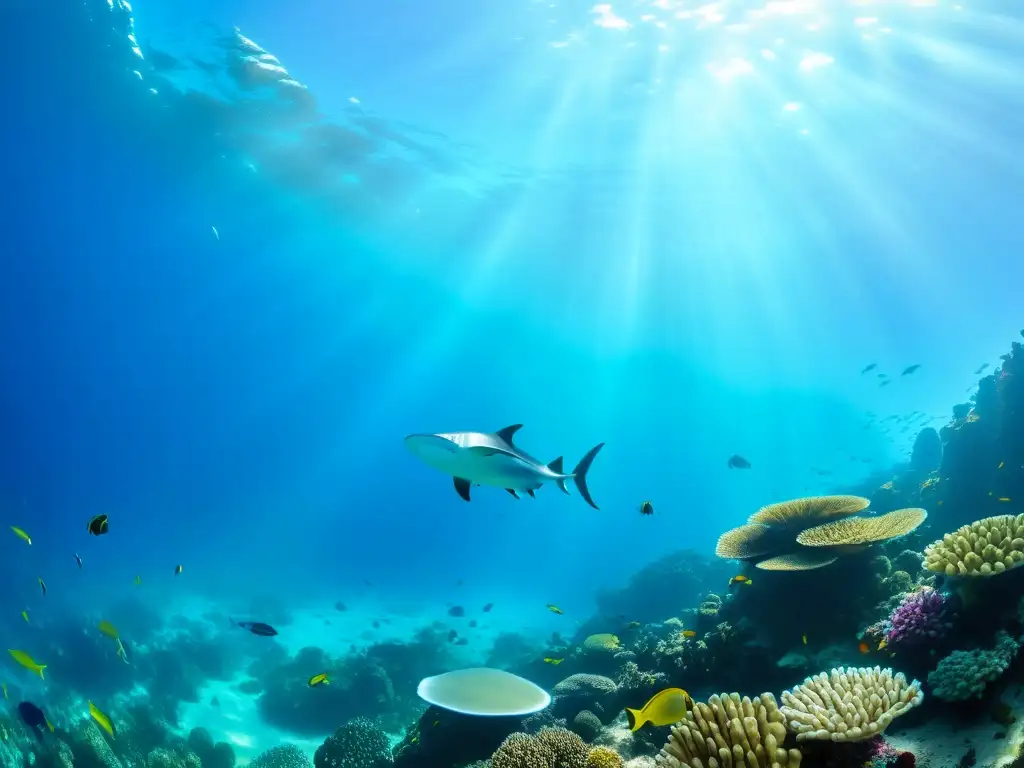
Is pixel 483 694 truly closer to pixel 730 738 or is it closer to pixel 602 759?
pixel 602 759

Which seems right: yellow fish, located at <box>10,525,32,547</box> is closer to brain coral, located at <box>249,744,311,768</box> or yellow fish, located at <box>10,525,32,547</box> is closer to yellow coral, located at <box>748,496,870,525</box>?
brain coral, located at <box>249,744,311,768</box>

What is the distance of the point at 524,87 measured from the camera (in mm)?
28234

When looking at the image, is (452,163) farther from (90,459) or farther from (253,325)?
(90,459)

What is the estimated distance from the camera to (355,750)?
9.32m

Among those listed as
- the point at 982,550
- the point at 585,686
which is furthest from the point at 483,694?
the point at 982,550

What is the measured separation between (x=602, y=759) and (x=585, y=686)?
408 centimetres

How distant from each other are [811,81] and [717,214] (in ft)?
44.1

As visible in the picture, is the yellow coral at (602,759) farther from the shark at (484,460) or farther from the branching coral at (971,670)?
the branching coral at (971,670)

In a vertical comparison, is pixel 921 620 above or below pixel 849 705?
above

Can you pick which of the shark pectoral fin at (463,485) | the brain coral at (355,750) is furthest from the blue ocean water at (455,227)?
the shark pectoral fin at (463,485)

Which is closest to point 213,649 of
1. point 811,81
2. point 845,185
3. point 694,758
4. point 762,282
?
point 694,758

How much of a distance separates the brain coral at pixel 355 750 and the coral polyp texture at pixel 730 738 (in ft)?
26.0

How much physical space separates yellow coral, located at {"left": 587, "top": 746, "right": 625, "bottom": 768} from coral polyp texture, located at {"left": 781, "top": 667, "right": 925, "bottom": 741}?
2289mm

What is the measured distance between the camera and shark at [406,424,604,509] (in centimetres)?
470
